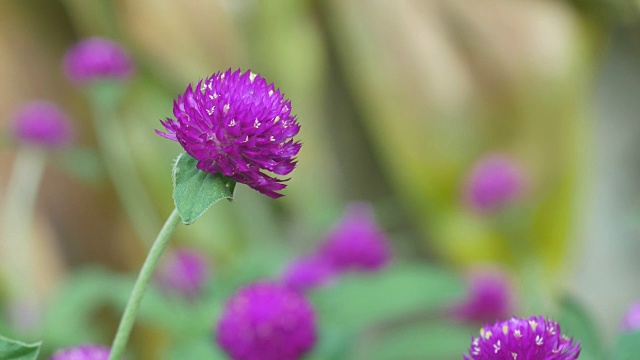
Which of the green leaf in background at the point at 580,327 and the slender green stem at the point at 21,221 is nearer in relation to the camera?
the green leaf in background at the point at 580,327

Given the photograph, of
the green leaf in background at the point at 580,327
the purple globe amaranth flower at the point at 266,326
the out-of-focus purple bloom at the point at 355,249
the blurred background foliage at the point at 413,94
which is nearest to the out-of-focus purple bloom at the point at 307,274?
the out-of-focus purple bloom at the point at 355,249

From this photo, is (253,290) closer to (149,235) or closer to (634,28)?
(149,235)

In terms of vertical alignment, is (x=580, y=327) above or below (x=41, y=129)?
below

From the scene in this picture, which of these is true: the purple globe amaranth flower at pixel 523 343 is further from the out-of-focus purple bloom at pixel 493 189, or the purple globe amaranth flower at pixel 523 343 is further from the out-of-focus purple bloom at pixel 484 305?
the out-of-focus purple bloom at pixel 493 189

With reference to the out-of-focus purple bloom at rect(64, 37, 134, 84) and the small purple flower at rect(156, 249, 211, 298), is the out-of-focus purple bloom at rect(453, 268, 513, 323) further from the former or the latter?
the out-of-focus purple bloom at rect(64, 37, 134, 84)

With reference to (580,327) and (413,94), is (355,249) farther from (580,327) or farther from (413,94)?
(413,94)

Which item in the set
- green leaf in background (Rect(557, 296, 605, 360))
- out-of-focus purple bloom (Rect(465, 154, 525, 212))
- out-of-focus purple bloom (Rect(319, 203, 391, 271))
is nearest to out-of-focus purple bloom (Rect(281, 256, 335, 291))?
out-of-focus purple bloom (Rect(319, 203, 391, 271))

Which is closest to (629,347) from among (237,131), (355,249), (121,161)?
(237,131)
